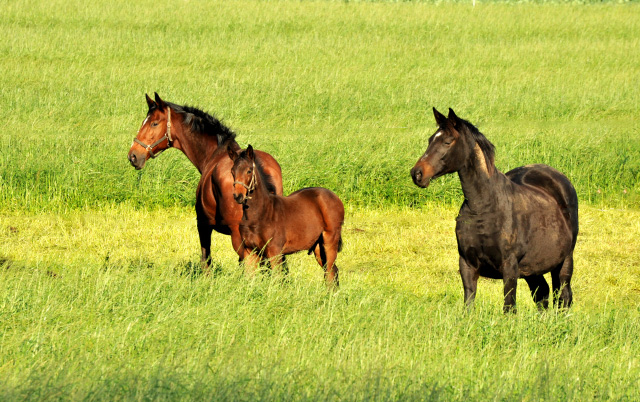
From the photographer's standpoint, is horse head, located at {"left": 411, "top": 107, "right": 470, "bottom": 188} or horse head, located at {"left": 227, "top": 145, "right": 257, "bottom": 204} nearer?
horse head, located at {"left": 411, "top": 107, "right": 470, "bottom": 188}

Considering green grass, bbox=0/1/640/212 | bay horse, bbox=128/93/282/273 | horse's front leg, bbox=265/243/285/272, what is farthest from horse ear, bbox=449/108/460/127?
green grass, bbox=0/1/640/212

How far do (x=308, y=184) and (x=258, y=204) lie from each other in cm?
581

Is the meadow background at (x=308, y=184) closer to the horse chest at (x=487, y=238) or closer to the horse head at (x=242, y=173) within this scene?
the horse chest at (x=487, y=238)

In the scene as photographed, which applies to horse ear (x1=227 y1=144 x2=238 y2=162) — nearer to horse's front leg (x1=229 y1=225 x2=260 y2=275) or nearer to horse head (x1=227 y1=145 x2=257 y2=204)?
horse head (x1=227 y1=145 x2=257 y2=204)

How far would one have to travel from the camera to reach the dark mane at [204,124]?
877cm

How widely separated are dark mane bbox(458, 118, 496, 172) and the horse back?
884mm

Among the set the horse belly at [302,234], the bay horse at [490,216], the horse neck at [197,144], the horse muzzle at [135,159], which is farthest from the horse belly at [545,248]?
the horse muzzle at [135,159]

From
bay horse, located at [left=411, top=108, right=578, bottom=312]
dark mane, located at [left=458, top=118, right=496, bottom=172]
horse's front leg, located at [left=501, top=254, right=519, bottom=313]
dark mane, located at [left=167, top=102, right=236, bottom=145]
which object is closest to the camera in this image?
bay horse, located at [left=411, top=108, right=578, bottom=312]

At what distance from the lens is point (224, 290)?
6551 millimetres

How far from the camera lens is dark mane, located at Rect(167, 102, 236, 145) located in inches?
345

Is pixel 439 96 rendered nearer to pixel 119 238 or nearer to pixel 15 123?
pixel 15 123

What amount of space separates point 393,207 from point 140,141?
513 cm

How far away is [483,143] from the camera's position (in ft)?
21.9

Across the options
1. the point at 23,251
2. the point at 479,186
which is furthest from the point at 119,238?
the point at 479,186
